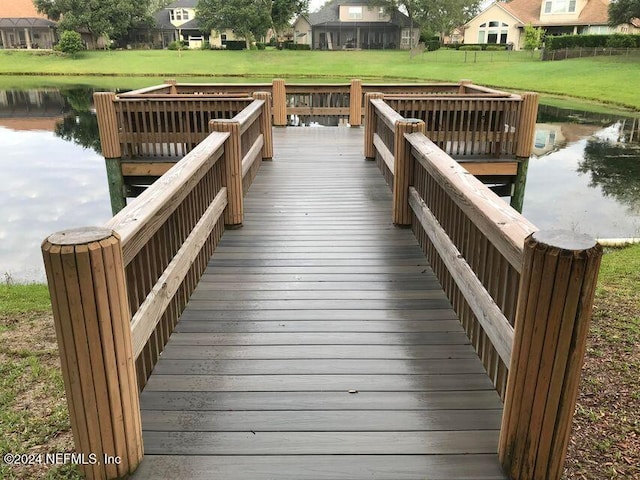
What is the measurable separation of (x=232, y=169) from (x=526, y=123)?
16.9 feet

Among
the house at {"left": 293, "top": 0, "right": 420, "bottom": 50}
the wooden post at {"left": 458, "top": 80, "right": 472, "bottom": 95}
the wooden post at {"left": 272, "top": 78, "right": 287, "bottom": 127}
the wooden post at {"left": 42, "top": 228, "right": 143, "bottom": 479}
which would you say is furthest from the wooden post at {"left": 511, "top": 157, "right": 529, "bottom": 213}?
the house at {"left": 293, "top": 0, "right": 420, "bottom": 50}

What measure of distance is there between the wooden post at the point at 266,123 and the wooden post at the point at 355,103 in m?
3.82

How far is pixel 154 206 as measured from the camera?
3150mm

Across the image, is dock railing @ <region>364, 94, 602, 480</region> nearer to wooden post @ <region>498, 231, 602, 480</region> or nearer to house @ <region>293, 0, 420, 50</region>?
wooden post @ <region>498, 231, 602, 480</region>

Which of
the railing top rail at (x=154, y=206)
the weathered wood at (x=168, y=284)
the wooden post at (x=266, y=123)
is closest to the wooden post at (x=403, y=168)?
the weathered wood at (x=168, y=284)

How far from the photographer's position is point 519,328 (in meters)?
2.42

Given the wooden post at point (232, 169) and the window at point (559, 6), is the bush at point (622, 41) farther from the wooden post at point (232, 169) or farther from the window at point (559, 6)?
the wooden post at point (232, 169)

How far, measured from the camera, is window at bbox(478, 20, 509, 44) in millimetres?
61875

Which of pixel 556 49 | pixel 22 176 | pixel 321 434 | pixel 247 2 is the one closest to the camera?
pixel 321 434

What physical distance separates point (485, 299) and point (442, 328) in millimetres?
816

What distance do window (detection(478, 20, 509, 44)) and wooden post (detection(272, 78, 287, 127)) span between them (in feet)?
183

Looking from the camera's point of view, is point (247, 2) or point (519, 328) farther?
point (247, 2)

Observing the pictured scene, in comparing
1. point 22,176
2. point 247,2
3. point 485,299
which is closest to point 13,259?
point 22,176

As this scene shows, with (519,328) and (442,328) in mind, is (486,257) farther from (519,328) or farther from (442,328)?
(519,328)
